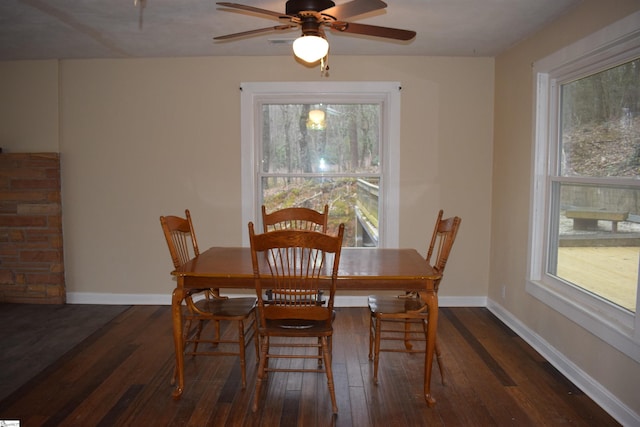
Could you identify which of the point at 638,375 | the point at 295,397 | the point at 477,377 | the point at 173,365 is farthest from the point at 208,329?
the point at 638,375

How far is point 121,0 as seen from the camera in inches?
111

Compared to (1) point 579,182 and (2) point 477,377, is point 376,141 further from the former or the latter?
(2) point 477,377

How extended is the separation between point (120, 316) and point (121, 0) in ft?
8.54

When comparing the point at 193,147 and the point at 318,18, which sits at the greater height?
the point at 318,18

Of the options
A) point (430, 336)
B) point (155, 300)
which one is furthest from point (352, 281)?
point (155, 300)

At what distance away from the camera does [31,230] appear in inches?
171

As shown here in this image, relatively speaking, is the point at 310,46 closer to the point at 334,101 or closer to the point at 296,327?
the point at 296,327

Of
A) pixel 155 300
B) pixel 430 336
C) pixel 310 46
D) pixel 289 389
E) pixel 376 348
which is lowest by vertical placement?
pixel 289 389

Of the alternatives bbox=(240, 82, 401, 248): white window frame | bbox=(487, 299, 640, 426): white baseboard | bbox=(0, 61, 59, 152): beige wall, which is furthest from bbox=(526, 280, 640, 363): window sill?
bbox=(0, 61, 59, 152): beige wall

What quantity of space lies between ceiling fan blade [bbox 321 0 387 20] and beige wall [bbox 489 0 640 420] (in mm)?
1348

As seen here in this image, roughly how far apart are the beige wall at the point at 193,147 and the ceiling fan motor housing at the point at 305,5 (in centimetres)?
188

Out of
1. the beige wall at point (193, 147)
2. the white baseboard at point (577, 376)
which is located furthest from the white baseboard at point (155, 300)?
the white baseboard at point (577, 376)

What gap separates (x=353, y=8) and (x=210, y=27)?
1511mm

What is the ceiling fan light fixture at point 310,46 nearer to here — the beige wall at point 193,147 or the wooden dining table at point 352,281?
the wooden dining table at point 352,281
